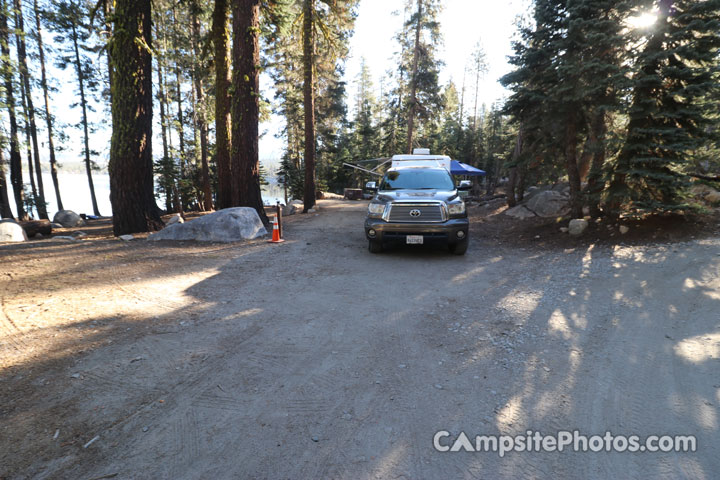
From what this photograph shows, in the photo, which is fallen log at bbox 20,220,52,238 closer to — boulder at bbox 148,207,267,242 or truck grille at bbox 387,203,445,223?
boulder at bbox 148,207,267,242

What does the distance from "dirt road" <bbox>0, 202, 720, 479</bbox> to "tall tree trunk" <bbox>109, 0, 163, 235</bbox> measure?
11.5 feet

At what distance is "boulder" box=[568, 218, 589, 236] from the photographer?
28.8 ft

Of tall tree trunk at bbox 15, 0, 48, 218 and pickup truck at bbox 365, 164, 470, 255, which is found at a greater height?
tall tree trunk at bbox 15, 0, 48, 218

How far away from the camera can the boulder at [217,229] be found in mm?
9281

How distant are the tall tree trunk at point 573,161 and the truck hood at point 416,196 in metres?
3.77

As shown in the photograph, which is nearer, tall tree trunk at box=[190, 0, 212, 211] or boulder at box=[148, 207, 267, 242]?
boulder at box=[148, 207, 267, 242]

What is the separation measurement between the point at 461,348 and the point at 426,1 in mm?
27656

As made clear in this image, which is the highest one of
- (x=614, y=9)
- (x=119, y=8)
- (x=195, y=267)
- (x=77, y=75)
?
(x=77, y=75)

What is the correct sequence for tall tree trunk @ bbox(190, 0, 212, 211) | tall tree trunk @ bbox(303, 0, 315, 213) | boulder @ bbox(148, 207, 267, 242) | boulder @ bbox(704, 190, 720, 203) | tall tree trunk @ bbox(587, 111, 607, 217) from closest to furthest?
1. tall tree trunk @ bbox(587, 111, 607, 217)
2. boulder @ bbox(704, 190, 720, 203)
3. boulder @ bbox(148, 207, 267, 242)
4. tall tree trunk @ bbox(303, 0, 315, 213)
5. tall tree trunk @ bbox(190, 0, 212, 211)

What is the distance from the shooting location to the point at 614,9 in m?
7.89

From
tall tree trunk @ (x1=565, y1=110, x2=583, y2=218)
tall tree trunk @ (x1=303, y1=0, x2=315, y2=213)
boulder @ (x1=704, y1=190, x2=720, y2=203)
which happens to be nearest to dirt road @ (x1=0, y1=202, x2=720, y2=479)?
tall tree trunk @ (x1=565, y1=110, x2=583, y2=218)

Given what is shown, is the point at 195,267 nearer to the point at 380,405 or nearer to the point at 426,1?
the point at 380,405

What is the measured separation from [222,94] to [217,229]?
21.5 feet

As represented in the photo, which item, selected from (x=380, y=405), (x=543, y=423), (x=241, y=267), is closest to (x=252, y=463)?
(x=380, y=405)
